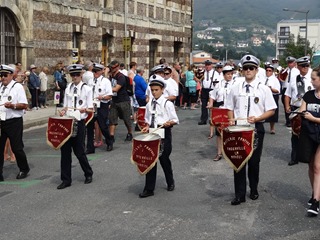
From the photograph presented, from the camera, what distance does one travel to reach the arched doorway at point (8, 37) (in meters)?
20.4

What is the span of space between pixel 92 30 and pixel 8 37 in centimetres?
592

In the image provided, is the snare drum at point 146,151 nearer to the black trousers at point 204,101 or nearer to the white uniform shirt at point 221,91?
the white uniform shirt at point 221,91

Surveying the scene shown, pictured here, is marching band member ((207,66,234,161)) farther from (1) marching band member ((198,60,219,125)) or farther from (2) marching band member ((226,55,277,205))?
(2) marching band member ((226,55,277,205))

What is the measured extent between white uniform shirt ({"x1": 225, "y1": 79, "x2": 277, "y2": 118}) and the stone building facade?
13.8 m

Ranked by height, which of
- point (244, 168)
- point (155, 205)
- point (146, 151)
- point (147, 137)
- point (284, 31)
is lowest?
point (155, 205)

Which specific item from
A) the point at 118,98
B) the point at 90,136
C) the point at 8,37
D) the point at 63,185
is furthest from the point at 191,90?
the point at 63,185

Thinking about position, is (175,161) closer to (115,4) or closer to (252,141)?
(252,141)

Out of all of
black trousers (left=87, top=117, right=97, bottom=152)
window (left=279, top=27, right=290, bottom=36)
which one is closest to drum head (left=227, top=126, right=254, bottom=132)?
black trousers (left=87, top=117, right=97, bottom=152)

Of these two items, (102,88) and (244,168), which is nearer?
(244,168)

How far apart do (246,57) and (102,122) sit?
522 cm

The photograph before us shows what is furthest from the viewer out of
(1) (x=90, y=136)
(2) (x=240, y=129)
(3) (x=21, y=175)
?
(1) (x=90, y=136)

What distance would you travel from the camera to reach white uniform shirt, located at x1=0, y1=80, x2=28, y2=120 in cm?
952

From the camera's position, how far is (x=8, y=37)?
20812mm

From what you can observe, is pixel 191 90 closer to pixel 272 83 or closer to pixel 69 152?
pixel 272 83
